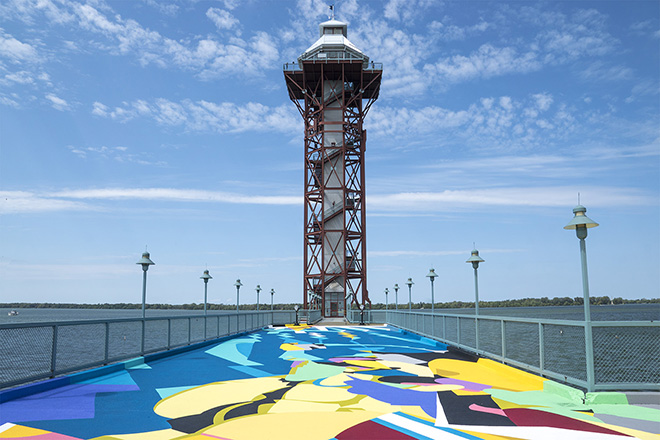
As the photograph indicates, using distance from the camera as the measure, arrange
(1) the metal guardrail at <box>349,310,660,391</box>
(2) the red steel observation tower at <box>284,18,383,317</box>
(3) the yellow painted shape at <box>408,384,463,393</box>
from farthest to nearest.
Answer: (2) the red steel observation tower at <box>284,18,383,317</box>
(3) the yellow painted shape at <box>408,384,463,393</box>
(1) the metal guardrail at <box>349,310,660,391</box>

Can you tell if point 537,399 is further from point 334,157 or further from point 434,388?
point 334,157

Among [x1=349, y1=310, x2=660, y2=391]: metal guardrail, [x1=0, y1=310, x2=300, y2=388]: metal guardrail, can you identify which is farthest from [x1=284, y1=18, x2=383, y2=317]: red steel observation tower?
[x1=0, y1=310, x2=300, y2=388]: metal guardrail

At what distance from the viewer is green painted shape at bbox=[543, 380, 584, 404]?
31.3 ft

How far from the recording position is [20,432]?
7.40 metres

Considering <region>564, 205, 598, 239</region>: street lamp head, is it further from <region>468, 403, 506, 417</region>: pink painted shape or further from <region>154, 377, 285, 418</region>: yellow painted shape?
<region>154, 377, 285, 418</region>: yellow painted shape

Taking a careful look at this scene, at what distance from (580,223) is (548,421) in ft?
12.9

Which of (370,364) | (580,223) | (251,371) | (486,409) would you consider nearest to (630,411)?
(486,409)

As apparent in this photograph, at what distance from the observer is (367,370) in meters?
13.8

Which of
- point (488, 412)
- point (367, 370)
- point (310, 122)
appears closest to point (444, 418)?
point (488, 412)

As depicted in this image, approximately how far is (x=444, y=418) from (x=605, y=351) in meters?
48.3

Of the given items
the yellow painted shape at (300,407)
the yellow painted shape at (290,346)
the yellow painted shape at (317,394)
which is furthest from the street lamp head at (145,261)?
the yellow painted shape at (300,407)

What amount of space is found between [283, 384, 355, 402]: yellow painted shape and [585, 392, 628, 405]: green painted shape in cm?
417

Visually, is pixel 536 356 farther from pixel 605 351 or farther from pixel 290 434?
pixel 290 434

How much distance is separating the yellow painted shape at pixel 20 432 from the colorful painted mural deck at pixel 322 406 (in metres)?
Result: 0.01
